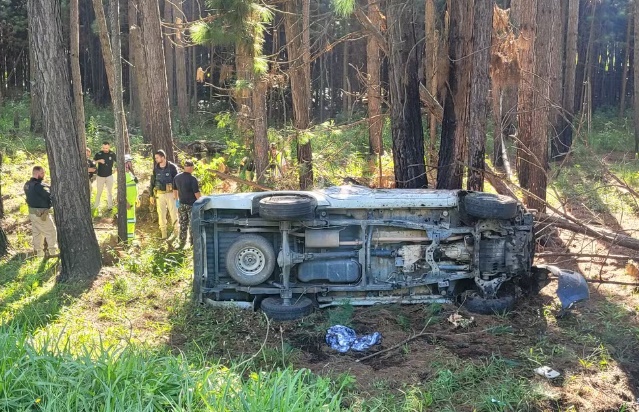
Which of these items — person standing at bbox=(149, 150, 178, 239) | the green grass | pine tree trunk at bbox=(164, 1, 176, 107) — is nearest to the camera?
the green grass

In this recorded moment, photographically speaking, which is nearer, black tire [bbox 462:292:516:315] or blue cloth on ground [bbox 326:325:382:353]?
blue cloth on ground [bbox 326:325:382:353]

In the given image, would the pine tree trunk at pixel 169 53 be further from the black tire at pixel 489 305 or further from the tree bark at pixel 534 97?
the black tire at pixel 489 305

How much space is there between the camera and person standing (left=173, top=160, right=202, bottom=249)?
36.0 ft

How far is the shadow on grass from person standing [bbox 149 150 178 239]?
211 cm

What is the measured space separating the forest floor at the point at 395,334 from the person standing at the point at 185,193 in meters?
0.81

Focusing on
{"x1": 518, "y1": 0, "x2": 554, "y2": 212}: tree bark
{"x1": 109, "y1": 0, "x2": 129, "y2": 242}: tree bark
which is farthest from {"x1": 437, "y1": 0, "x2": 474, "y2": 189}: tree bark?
{"x1": 109, "y1": 0, "x2": 129, "y2": 242}: tree bark

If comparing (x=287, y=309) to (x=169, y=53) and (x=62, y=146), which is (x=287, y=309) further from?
(x=169, y=53)

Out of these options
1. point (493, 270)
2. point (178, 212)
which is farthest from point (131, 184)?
point (493, 270)

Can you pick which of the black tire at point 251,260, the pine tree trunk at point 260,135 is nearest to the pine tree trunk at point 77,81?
the pine tree trunk at point 260,135

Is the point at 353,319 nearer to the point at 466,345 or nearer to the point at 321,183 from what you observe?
the point at 466,345

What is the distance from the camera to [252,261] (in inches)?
309

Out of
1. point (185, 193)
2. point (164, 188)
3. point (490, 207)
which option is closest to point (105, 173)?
point (164, 188)

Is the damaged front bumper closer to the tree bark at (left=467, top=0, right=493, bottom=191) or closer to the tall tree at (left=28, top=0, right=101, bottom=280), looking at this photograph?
the tree bark at (left=467, top=0, right=493, bottom=191)

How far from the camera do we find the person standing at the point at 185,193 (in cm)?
1097
